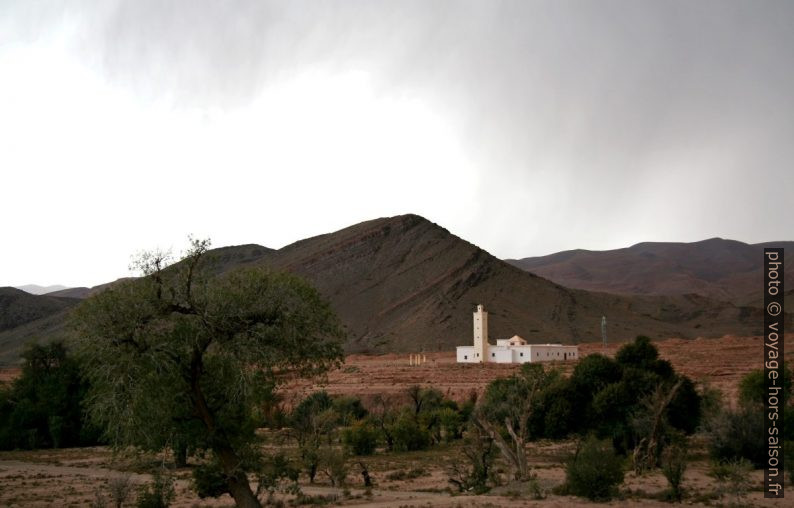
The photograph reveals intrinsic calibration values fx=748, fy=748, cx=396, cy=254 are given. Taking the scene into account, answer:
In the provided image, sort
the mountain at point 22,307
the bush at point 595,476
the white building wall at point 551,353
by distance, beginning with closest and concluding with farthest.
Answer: the bush at point 595,476, the white building wall at point 551,353, the mountain at point 22,307

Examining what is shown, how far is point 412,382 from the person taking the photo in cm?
5734

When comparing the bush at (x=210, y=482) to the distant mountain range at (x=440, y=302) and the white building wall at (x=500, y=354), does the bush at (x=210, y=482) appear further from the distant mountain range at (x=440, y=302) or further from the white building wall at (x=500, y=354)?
the distant mountain range at (x=440, y=302)

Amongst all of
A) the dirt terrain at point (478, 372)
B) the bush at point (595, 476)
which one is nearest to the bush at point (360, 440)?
the dirt terrain at point (478, 372)

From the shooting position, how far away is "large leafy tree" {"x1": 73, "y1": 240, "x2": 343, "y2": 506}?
14.5 m

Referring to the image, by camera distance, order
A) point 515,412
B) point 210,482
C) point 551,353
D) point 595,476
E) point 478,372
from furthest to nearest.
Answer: point 551,353
point 478,372
point 515,412
point 595,476
point 210,482

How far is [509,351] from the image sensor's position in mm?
71375

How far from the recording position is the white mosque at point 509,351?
227ft

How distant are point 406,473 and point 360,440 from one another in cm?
915

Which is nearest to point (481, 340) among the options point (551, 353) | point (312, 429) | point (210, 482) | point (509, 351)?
point (509, 351)

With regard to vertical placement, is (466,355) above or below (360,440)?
above

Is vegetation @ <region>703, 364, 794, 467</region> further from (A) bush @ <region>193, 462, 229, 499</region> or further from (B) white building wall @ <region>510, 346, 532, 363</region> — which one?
(B) white building wall @ <region>510, 346, 532, 363</region>

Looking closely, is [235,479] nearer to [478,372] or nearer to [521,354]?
[478,372]

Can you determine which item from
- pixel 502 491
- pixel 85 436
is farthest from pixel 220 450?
pixel 85 436

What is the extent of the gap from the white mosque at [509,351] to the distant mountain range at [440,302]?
14.1 m
